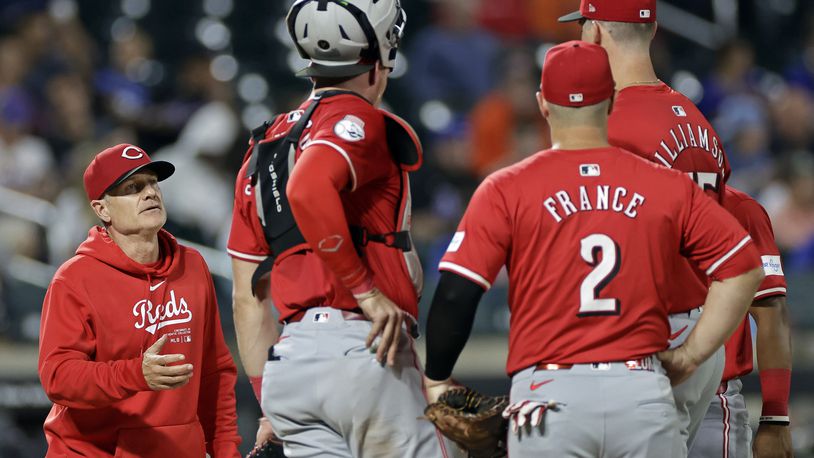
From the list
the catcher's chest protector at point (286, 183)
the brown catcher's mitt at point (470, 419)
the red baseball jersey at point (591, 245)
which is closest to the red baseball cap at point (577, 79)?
the red baseball jersey at point (591, 245)

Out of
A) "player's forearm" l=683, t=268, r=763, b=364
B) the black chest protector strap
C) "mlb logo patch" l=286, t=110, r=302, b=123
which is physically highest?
"mlb logo patch" l=286, t=110, r=302, b=123

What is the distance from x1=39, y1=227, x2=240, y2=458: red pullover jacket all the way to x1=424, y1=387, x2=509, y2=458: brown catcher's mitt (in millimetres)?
954

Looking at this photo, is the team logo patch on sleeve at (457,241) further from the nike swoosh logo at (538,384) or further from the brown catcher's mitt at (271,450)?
the brown catcher's mitt at (271,450)

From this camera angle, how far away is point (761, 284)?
4.36 meters

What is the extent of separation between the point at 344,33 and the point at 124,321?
1.19 metres

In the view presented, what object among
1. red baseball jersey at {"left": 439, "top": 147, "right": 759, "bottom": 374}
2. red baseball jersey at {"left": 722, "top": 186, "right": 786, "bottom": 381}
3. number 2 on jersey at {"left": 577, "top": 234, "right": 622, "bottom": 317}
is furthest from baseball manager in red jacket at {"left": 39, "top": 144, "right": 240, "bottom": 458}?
red baseball jersey at {"left": 722, "top": 186, "right": 786, "bottom": 381}

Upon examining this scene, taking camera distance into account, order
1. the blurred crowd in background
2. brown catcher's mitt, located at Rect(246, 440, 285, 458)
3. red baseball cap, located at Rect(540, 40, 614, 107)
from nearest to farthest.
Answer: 1. red baseball cap, located at Rect(540, 40, 614, 107)
2. brown catcher's mitt, located at Rect(246, 440, 285, 458)
3. the blurred crowd in background

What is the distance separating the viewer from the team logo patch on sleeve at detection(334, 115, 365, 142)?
3.70 metres

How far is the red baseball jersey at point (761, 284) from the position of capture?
432 centimetres

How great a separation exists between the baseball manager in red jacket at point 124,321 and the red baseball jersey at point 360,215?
47 cm

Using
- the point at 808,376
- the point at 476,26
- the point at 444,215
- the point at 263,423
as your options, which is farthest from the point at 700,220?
the point at 476,26

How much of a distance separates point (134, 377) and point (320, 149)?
930mm

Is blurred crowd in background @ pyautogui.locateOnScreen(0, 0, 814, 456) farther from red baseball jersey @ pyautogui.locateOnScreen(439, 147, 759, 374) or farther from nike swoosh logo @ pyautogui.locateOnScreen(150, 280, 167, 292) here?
red baseball jersey @ pyautogui.locateOnScreen(439, 147, 759, 374)

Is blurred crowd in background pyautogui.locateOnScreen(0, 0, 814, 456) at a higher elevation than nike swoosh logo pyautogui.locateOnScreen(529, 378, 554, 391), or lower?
higher
